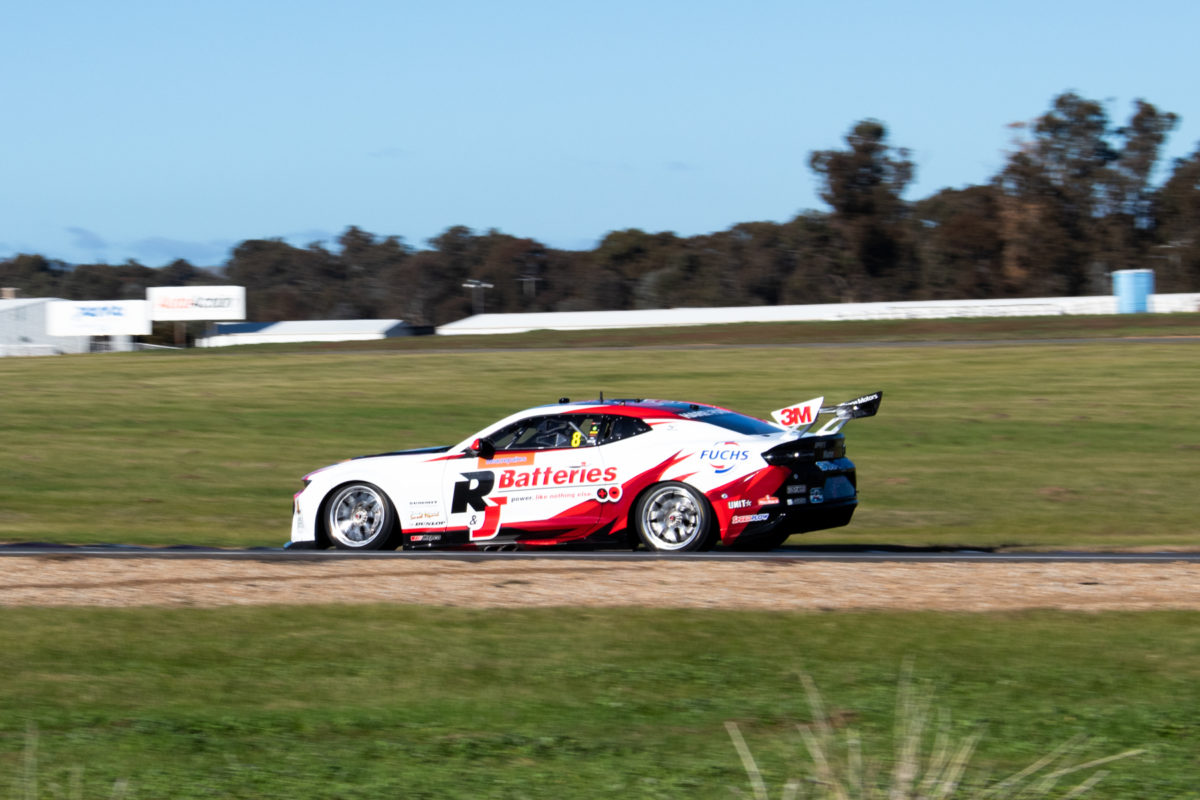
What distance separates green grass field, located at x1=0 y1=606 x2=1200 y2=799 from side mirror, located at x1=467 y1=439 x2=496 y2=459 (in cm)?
359

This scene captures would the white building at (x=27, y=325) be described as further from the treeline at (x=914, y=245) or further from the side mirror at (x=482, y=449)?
the side mirror at (x=482, y=449)

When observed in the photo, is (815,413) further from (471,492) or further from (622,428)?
(471,492)

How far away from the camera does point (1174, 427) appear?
22.8m

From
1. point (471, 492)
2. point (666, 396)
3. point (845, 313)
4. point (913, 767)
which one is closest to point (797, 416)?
point (471, 492)

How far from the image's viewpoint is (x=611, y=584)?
1015 centimetres

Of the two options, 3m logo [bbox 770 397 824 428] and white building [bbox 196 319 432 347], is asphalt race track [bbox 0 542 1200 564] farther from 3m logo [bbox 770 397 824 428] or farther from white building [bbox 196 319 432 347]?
white building [bbox 196 319 432 347]

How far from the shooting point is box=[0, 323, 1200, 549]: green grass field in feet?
55.2

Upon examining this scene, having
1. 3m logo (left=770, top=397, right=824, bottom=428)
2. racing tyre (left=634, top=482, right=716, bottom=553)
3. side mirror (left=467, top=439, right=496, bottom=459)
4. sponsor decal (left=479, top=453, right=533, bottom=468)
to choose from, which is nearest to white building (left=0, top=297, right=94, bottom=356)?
side mirror (left=467, top=439, right=496, bottom=459)

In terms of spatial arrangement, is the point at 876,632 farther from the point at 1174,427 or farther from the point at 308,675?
the point at 1174,427

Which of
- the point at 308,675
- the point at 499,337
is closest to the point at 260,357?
the point at 499,337

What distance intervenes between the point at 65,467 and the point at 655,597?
1481 cm

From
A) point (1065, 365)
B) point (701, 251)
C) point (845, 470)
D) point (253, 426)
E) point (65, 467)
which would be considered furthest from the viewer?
point (701, 251)

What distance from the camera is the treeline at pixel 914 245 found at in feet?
259

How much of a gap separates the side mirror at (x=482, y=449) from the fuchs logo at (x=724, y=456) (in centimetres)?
202
